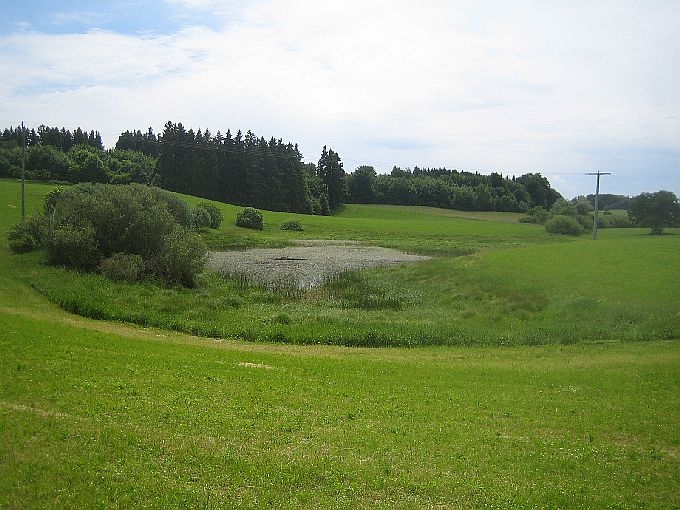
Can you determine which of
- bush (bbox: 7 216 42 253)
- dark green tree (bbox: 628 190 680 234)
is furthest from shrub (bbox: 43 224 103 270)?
dark green tree (bbox: 628 190 680 234)

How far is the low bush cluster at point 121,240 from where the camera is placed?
142ft

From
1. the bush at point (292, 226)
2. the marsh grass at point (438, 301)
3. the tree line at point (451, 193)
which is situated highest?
the tree line at point (451, 193)

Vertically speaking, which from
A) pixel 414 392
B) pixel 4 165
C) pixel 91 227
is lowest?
pixel 414 392

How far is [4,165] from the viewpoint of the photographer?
118 metres

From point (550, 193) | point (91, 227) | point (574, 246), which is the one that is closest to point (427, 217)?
point (550, 193)

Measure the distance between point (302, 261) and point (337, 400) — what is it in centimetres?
5574

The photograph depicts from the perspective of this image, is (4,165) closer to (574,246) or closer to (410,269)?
(410,269)

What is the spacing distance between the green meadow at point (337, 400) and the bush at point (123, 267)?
1.84 metres

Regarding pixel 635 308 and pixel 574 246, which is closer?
pixel 635 308

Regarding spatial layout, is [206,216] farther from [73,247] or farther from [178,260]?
[73,247]

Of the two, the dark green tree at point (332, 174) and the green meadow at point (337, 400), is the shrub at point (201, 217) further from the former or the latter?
the dark green tree at point (332, 174)

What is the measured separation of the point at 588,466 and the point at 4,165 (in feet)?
430

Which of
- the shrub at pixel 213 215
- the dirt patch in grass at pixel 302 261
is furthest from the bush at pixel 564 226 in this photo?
the shrub at pixel 213 215

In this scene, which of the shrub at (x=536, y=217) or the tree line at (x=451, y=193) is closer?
the shrub at (x=536, y=217)
